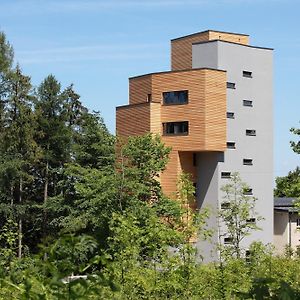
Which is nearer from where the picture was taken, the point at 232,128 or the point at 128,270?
the point at 128,270

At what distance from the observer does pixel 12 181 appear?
36.8 meters

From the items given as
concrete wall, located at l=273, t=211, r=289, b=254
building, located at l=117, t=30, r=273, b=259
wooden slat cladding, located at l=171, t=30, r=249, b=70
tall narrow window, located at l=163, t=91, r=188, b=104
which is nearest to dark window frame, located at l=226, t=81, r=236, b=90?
building, located at l=117, t=30, r=273, b=259

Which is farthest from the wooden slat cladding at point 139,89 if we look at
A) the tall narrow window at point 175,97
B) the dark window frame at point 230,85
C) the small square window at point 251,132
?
the small square window at point 251,132

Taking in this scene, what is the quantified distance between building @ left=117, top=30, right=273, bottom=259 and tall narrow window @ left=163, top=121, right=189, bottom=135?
47 mm

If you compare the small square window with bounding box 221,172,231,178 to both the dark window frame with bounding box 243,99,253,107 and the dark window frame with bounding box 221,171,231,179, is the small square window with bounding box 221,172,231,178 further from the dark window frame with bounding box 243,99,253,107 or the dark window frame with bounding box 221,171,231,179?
the dark window frame with bounding box 243,99,253,107

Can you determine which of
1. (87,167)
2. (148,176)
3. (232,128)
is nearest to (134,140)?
(148,176)

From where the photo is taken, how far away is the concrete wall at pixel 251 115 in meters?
37.2

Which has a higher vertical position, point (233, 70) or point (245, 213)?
point (233, 70)

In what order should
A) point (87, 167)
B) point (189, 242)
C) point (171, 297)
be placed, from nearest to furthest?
point (171, 297)
point (189, 242)
point (87, 167)

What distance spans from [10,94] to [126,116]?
569 centimetres

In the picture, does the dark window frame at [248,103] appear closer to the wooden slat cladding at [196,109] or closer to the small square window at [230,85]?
the small square window at [230,85]

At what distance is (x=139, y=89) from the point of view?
122 ft

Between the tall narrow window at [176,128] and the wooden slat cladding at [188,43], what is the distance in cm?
355

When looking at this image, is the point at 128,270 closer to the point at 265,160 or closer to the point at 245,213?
the point at 245,213
